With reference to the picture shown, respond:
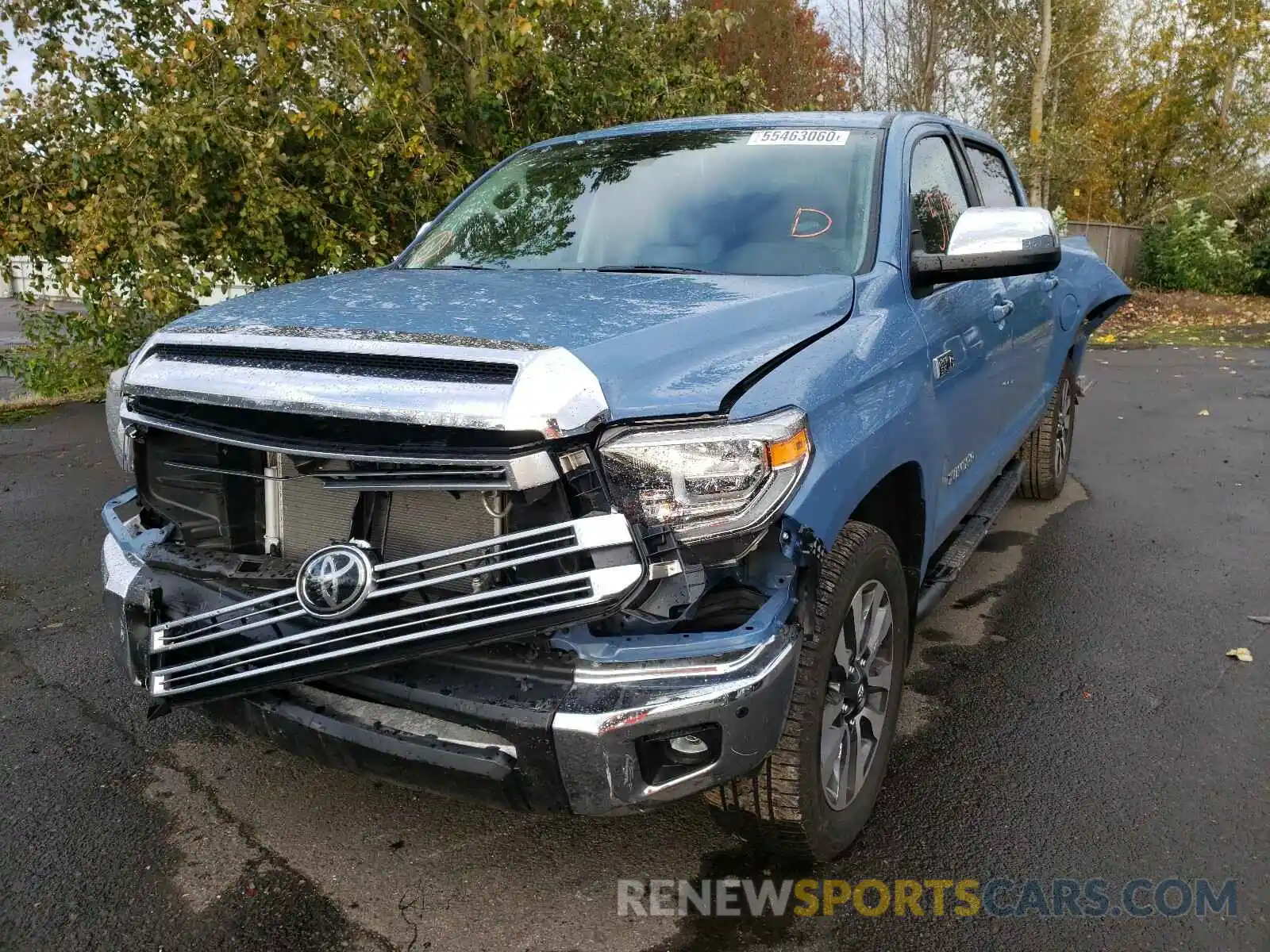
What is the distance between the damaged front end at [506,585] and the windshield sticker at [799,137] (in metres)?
1.67

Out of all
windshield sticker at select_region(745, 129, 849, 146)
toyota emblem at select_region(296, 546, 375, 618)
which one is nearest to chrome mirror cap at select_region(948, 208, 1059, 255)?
windshield sticker at select_region(745, 129, 849, 146)

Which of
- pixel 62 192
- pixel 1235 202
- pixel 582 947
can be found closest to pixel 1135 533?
pixel 582 947

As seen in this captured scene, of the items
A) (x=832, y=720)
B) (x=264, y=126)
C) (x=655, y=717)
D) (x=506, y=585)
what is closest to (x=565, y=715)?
(x=655, y=717)

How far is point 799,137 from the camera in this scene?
3.51 m

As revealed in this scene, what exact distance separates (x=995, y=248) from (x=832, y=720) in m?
1.46

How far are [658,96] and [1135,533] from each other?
16.2 feet

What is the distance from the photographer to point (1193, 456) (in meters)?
7.16

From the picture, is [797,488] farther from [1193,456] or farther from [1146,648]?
[1193,456]

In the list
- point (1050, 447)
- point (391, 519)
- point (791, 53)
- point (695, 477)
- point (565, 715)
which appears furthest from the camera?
point (791, 53)

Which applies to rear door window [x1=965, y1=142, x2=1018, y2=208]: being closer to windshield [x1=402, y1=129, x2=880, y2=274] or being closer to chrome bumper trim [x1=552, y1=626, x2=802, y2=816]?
windshield [x1=402, y1=129, x2=880, y2=274]

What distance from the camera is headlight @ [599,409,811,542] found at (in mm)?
2076

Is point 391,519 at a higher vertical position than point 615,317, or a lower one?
lower

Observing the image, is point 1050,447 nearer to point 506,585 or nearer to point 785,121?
point 785,121

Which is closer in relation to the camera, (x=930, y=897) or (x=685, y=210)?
(x=930, y=897)
